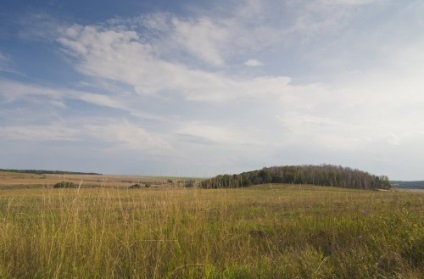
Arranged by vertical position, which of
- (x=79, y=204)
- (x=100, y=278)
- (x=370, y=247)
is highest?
(x=79, y=204)

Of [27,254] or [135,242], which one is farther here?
[135,242]

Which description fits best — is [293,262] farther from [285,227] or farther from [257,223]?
[257,223]

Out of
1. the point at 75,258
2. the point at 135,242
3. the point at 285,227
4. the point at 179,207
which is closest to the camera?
the point at 75,258

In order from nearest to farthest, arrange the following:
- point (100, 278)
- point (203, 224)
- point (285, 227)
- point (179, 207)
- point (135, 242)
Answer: point (100, 278) → point (135, 242) → point (203, 224) → point (179, 207) → point (285, 227)

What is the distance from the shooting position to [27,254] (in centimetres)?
543

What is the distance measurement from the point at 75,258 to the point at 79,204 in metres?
2.01

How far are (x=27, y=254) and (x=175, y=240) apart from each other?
2.35m

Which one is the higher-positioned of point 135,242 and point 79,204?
point 79,204

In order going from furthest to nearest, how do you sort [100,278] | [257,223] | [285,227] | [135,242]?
[257,223] < [285,227] < [135,242] < [100,278]

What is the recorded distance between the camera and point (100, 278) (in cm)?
453

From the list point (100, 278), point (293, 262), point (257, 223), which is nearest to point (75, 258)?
point (100, 278)

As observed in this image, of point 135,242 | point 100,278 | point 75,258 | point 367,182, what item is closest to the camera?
point 100,278

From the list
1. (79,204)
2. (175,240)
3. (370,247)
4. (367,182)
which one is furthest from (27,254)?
(367,182)

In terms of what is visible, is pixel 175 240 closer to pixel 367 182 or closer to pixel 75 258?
Result: pixel 75 258
